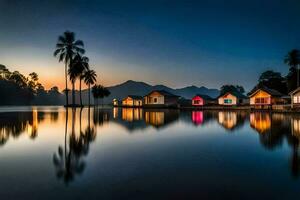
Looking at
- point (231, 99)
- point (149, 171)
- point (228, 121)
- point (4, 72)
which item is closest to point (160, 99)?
point (231, 99)

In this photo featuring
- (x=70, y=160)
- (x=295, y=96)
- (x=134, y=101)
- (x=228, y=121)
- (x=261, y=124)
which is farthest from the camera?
(x=134, y=101)

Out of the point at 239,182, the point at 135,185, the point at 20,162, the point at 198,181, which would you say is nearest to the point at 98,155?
the point at 20,162

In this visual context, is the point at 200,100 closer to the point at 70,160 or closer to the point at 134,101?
the point at 134,101

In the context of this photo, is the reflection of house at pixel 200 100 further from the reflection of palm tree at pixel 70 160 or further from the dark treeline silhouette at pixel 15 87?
the dark treeline silhouette at pixel 15 87

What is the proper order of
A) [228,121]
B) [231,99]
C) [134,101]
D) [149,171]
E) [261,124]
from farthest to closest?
1. [134,101]
2. [231,99]
3. [228,121]
4. [261,124]
5. [149,171]

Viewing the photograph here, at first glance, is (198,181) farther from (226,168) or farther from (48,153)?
(48,153)

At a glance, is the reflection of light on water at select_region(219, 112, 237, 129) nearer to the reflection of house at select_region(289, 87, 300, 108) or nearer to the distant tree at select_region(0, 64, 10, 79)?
the reflection of house at select_region(289, 87, 300, 108)

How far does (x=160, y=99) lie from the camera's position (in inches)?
2849

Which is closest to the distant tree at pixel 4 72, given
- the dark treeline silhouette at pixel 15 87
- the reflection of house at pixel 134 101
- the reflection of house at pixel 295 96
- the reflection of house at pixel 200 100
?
the dark treeline silhouette at pixel 15 87

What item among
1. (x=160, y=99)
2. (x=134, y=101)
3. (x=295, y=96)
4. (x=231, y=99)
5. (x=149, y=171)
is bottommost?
(x=149, y=171)

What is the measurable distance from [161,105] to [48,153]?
2412 inches

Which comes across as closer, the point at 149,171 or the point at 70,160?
the point at 149,171

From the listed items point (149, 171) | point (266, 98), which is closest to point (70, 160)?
point (149, 171)

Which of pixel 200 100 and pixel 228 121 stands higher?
pixel 200 100
